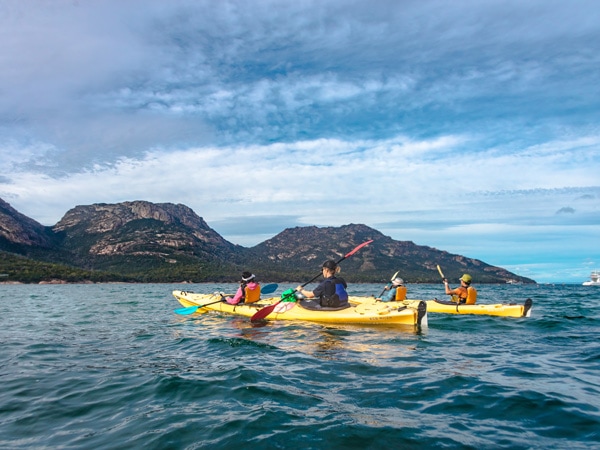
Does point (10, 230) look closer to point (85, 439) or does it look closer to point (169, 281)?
point (169, 281)

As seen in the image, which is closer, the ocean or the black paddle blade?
the ocean

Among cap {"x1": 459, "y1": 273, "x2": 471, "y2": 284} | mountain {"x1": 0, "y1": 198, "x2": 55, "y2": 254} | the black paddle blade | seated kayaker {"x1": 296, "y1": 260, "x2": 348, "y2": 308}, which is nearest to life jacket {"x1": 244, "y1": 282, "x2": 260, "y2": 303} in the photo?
seated kayaker {"x1": 296, "y1": 260, "x2": 348, "y2": 308}

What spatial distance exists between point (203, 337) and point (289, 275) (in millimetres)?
126799

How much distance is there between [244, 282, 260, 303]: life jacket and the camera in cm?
1703

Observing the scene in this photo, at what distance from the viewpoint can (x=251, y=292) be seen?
674 inches

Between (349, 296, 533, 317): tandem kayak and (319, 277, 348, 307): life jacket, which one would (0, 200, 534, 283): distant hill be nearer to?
(319, 277, 348, 307): life jacket

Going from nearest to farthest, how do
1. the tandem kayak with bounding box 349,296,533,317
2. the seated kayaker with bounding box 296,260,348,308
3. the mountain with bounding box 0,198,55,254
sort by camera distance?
the seated kayaker with bounding box 296,260,348,308
the tandem kayak with bounding box 349,296,533,317
the mountain with bounding box 0,198,55,254

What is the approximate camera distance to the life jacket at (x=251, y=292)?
1703 cm

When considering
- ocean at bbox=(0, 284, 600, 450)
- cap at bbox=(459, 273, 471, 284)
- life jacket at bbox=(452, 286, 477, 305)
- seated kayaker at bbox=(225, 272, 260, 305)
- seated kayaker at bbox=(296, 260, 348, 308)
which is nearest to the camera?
ocean at bbox=(0, 284, 600, 450)

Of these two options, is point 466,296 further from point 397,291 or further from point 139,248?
point 139,248

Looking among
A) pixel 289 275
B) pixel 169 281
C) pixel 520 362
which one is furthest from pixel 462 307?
pixel 289 275

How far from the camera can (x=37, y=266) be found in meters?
97.2

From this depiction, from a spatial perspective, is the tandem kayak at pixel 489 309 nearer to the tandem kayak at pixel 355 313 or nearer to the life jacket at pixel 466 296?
the life jacket at pixel 466 296

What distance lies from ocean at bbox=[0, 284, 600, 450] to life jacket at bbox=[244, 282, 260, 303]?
505 cm
